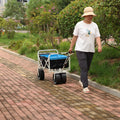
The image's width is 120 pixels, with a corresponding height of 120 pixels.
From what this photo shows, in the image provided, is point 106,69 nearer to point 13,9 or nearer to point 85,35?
point 85,35

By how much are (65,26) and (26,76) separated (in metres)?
3.14

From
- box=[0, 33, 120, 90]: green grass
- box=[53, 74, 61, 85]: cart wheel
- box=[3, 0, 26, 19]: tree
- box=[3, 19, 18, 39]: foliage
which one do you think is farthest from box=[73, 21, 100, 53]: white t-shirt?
box=[3, 0, 26, 19]: tree

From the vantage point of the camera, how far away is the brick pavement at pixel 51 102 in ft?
14.8

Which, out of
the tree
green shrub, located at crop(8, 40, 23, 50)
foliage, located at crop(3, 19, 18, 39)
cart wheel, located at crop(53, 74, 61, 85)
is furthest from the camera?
the tree

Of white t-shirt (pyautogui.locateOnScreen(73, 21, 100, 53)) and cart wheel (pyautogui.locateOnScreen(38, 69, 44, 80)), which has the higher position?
white t-shirt (pyautogui.locateOnScreen(73, 21, 100, 53))

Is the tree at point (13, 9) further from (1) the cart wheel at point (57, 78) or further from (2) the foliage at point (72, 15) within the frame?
(1) the cart wheel at point (57, 78)

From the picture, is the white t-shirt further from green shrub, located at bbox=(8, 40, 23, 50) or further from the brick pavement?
green shrub, located at bbox=(8, 40, 23, 50)

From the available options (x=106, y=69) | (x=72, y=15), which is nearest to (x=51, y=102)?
(x=106, y=69)

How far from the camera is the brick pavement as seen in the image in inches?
177

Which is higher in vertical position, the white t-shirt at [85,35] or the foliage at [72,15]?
the foliage at [72,15]

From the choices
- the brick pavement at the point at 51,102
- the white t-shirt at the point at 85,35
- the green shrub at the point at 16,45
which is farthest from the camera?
the green shrub at the point at 16,45

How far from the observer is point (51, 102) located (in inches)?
209

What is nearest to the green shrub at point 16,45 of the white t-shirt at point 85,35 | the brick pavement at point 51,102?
the brick pavement at point 51,102

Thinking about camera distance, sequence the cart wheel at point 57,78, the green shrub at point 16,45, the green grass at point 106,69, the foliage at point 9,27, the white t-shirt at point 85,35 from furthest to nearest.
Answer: the foliage at point 9,27
the green shrub at point 16,45
the cart wheel at point 57,78
the green grass at point 106,69
the white t-shirt at point 85,35
